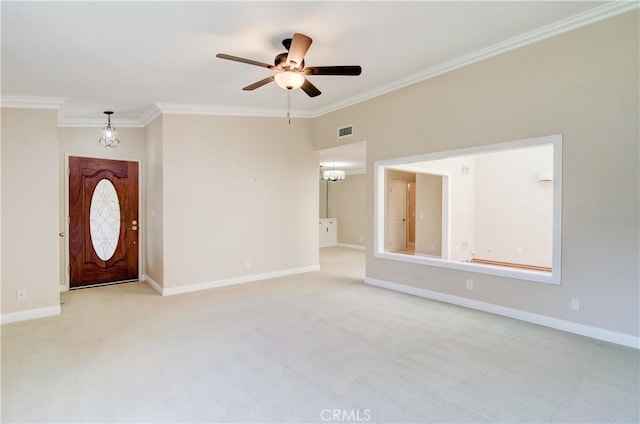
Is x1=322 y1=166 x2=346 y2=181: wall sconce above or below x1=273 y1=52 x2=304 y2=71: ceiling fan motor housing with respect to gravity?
below

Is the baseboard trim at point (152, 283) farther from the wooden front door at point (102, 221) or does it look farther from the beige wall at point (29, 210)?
the beige wall at point (29, 210)

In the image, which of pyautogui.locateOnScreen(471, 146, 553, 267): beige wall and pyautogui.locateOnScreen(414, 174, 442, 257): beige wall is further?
pyautogui.locateOnScreen(414, 174, 442, 257): beige wall

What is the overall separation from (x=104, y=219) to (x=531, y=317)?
21.5 ft

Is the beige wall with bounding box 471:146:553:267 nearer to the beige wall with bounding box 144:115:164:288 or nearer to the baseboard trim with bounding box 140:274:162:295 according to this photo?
the beige wall with bounding box 144:115:164:288

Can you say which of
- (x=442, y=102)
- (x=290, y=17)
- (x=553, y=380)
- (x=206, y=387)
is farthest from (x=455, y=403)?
(x=442, y=102)

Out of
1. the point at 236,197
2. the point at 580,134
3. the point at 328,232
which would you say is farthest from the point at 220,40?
the point at 328,232

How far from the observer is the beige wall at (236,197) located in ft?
17.6

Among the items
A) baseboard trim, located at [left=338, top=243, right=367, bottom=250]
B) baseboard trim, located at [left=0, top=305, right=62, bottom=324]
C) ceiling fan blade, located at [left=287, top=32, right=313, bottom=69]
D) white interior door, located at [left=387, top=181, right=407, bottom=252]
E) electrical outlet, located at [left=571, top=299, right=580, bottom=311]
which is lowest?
baseboard trim, located at [left=0, top=305, right=62, bottom=324]

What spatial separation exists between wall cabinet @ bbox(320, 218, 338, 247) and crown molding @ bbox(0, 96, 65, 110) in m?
7.92

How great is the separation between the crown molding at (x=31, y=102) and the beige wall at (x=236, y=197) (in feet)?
4.37

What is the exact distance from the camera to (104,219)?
600cm

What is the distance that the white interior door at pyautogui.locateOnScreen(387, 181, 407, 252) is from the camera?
10.6 m

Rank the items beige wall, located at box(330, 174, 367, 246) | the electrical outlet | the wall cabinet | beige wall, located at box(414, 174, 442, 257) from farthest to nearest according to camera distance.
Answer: the wall cabinet < beige wall, located at box(330, 174, 367, 246) < beige wall, located at box(414, 174, 442, 257) < the electrical outlet

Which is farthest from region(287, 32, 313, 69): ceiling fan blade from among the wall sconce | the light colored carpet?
the wall sconce
